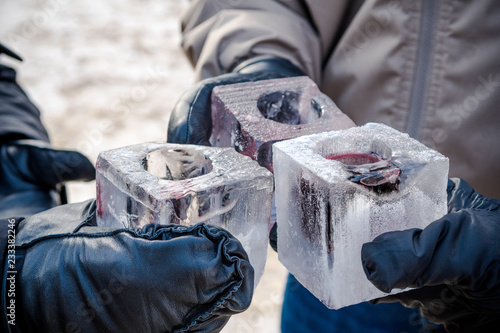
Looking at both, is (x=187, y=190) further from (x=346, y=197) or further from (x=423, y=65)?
(x=423, y=65)

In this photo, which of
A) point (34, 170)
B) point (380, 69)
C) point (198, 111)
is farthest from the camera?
point (34, 170)

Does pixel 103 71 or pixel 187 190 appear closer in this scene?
pixel 187 190

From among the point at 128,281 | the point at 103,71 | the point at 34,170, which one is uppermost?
the point at 128,281

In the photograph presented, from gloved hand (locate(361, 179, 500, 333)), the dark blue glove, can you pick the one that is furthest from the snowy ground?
gloved hand (locate(361, 179, 500, 333))

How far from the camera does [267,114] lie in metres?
1.13

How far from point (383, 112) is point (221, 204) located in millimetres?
596

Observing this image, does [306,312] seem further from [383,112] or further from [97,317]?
[97,317]

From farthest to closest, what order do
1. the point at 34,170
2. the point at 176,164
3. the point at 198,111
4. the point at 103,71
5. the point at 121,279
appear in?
1. the point at 103,71
2. the point at 34,170
3. the point at 198,111
4. the point at 176,164
5. the point at 121,279

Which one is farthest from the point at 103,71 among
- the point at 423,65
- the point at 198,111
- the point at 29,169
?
the point at 423,65

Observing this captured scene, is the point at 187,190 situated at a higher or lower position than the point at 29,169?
higher

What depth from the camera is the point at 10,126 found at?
1395 mm

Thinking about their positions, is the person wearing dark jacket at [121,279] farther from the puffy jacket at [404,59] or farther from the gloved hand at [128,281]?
the puffy jacket at [404,59]

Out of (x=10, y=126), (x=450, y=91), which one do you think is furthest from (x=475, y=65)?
(x=10, y=126)

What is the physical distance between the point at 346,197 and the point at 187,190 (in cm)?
26
